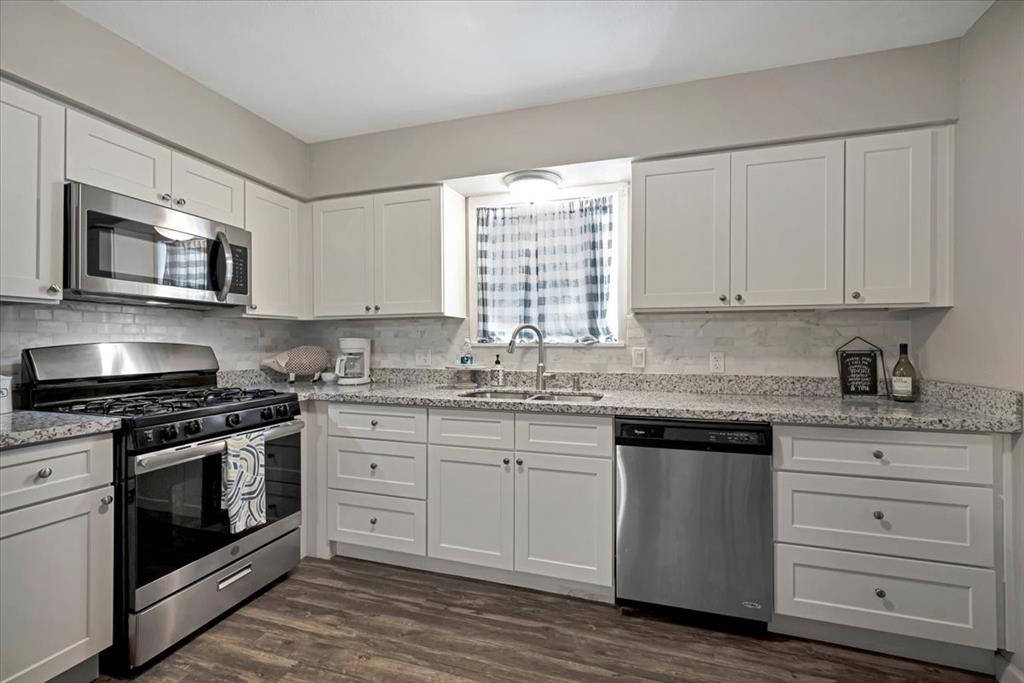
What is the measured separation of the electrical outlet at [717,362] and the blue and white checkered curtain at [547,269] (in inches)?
22.7

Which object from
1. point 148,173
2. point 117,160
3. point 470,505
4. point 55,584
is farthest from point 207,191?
point 470,505

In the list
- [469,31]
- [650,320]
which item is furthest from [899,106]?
[469,31]

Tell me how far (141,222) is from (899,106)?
337 cm

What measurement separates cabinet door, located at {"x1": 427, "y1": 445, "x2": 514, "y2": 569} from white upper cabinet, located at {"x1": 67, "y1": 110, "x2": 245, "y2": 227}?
1.72 meters

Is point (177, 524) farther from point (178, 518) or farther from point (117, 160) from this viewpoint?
point (117, 160)

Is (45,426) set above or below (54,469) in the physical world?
above

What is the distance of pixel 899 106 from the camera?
2.12 metres

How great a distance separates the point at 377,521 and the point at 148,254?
5.53ft

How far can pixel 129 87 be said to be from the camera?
212cm

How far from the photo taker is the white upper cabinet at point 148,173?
6.47ft

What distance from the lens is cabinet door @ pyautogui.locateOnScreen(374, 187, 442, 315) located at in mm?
2893

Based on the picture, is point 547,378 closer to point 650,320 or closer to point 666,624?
point 650,320

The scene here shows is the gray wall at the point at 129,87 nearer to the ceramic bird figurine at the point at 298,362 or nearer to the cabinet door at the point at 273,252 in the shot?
the cabinet door at the point at 273,252

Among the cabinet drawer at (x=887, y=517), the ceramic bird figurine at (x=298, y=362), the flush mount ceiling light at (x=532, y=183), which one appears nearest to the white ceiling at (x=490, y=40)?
the flush mount ceiling light at (x=532, y=183)
